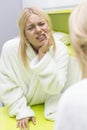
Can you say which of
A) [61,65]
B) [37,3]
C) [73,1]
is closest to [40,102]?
[61,65]

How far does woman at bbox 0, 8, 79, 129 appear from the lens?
157 cm

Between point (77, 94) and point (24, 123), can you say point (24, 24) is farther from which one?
point (77, 94)

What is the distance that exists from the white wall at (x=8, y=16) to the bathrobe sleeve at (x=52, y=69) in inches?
59.9

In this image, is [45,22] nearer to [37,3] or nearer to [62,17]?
[62,17]

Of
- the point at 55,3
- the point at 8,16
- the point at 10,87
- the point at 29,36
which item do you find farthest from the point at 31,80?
the point at 8,16

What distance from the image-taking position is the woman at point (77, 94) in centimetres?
71

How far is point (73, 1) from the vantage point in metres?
2.01

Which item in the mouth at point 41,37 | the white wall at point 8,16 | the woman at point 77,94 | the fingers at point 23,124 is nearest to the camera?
the woman at point 77,94

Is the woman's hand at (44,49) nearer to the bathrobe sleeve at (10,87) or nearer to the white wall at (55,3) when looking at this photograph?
the bathrobe sleeve at (10,87)

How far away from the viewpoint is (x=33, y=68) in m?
1.54

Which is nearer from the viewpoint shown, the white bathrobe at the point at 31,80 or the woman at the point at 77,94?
the woman at the point at 77,94

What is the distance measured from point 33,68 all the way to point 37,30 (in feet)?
0.68

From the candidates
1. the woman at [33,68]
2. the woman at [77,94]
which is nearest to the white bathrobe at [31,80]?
the woman at [33,68]

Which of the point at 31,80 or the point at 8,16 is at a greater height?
the point at 8,16
